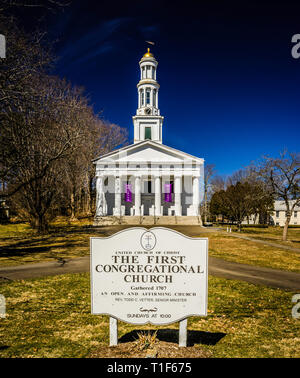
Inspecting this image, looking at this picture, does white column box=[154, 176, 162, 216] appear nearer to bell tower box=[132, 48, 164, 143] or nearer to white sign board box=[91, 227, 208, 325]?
bell tower box=[132, 48, 164, 143]

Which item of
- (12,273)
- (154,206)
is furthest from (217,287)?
(154,206)

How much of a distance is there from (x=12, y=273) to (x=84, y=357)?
668 cm

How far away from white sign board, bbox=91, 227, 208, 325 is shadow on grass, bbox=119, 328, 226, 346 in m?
0.86

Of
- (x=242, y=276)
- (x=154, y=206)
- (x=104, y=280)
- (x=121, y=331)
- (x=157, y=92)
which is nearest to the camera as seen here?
(x=104, y=280)

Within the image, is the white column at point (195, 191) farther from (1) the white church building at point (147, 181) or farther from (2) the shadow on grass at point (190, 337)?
(2) the shadow on grass at point (190, 337)

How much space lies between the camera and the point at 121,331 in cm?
503

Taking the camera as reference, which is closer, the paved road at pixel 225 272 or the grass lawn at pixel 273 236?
the paved road at pixel 225 272

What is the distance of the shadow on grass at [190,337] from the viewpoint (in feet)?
14.8

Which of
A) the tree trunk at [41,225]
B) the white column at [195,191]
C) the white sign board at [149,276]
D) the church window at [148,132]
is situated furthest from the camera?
the church window at [148,132]

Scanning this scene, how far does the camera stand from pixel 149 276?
Answer: 412cm

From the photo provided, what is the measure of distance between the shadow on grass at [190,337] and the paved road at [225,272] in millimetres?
4332

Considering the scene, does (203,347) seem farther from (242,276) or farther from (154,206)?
(154,206)

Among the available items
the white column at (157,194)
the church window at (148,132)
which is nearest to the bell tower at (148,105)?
the church window at (148,132)

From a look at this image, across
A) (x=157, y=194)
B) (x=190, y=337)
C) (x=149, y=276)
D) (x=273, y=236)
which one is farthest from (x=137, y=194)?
(x=149, y=276)
